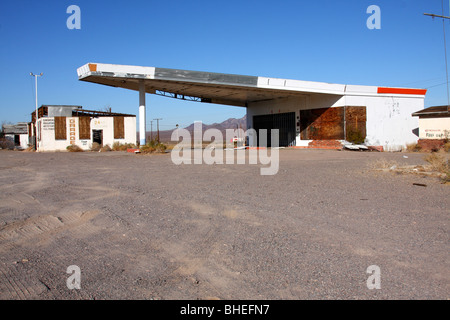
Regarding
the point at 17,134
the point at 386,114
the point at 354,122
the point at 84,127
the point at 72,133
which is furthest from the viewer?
the point at 17,134

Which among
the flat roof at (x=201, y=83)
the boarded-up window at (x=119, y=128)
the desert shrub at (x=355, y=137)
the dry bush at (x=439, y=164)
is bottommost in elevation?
the dry bush at (x=439, y=164)

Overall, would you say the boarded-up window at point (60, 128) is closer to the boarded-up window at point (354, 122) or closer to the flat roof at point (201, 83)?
the flat roof at point (201, 83)

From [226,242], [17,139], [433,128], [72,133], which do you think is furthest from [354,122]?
[17,139]

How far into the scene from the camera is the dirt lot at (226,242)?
10.3ft

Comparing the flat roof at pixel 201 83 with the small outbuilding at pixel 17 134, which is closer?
the flat roof at pixel 201 83

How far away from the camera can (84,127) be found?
118 feet

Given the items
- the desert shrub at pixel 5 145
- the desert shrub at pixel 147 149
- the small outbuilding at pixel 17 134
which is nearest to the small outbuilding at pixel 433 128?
the desert shrub at pixel 147 149

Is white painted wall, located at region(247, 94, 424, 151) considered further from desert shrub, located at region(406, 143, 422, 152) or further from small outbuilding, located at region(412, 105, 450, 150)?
small outbuilding, located at region(412, 105, 450, 150)

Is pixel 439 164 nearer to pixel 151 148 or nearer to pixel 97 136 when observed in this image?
pixel 151 148

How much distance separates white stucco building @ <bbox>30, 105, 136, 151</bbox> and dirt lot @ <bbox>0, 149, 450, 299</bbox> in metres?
29.0

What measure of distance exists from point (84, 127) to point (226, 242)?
3521cm

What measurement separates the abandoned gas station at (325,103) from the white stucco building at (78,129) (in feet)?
30.0

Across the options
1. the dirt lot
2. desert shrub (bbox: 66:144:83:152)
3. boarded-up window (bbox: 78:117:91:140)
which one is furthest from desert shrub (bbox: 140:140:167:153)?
the dirt lot
